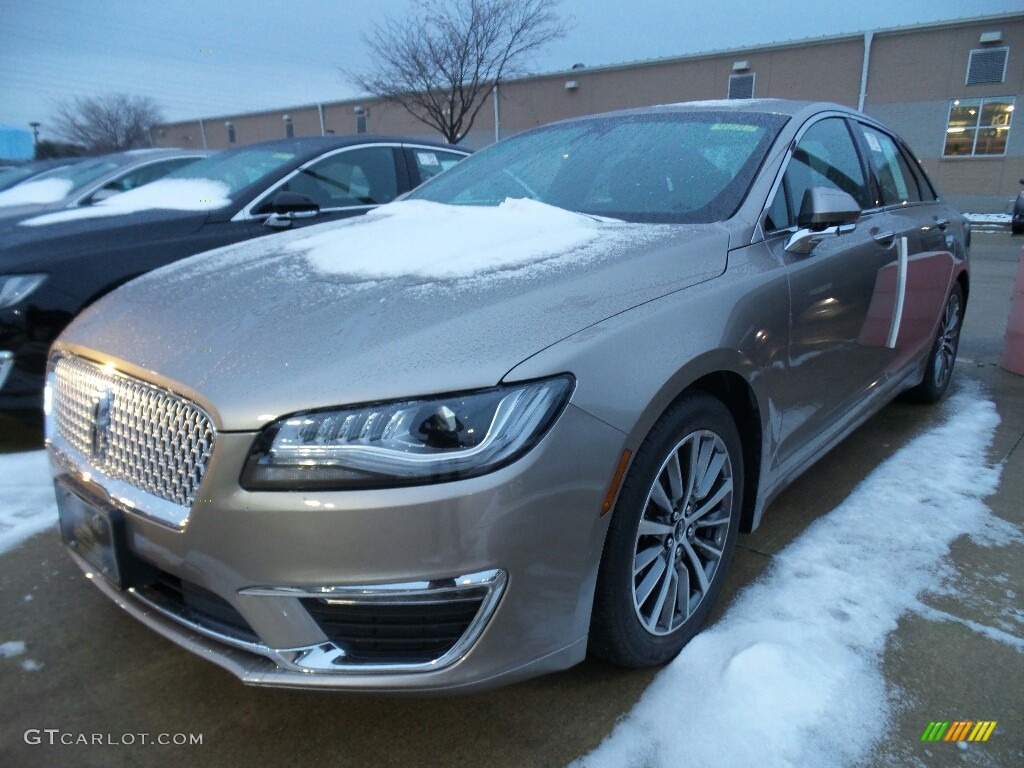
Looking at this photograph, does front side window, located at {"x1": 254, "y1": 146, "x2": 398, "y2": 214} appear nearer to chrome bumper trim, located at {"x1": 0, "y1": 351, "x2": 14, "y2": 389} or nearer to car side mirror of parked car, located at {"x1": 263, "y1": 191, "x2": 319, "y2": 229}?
car side mirror of parked car, located at {"x1": 263, "y1": 191, "x2": 319, "y2": 229}

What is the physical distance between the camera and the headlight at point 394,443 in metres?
1.39

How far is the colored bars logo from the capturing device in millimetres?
1732

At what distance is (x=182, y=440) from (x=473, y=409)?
63cm

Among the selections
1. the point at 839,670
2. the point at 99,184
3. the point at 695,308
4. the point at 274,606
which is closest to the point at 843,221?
the point at 695,308

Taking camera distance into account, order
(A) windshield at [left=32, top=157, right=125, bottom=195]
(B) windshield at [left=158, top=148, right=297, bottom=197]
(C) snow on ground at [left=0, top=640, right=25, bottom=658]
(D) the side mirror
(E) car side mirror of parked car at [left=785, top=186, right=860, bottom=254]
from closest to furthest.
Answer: (C) snow on ground at [left=0, top=640, right=25, bottom=658] < (E) car side mirror of parked car at [left=785, top=186, right=860, bottom=254] < (B) windshield at [left=158, top=148, right=297, bottom=197] < (D) the side mirror < (A) windshield at [left=32, top=157, right=125, bottom=195]

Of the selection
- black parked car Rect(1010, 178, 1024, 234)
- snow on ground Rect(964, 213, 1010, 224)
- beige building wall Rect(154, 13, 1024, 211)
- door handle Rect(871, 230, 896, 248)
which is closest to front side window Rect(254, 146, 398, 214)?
door handle Rect(871, 230, 896, 248)

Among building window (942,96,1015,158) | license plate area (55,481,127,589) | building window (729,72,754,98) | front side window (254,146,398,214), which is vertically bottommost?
license plate area (55,481,127,589)

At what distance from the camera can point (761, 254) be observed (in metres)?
2.20

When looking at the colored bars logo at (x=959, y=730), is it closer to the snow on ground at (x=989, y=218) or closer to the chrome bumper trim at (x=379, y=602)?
the chrome bumper trim at (x=379, y=602)

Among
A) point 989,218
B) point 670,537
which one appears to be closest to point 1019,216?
point 989,218

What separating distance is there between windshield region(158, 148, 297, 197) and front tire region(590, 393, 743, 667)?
3321mm

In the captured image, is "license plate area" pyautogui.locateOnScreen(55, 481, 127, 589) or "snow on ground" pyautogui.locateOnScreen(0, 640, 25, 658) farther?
"snow on ground" pyautogui.locateOnScreen(0, 640, 25, 658)

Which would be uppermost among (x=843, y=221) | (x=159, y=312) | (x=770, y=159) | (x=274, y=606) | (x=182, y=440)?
(x=770, y=159)

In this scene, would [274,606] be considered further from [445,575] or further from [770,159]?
[770,159]
